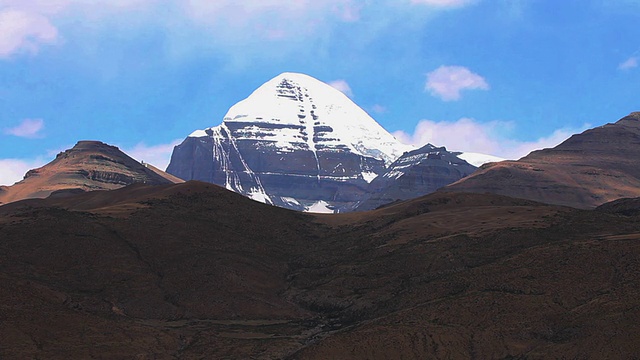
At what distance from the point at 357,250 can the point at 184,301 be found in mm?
43061

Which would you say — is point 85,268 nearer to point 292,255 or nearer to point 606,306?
point 292,255

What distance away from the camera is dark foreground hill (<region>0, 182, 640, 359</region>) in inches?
3824

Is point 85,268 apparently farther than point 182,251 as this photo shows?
No

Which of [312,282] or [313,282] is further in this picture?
[312,282]

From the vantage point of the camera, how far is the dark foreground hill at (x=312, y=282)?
97.1m

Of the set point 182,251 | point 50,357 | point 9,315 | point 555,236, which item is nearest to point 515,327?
point 555,236

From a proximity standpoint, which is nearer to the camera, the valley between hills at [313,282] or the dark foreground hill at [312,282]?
the valley between hills at [313,282]

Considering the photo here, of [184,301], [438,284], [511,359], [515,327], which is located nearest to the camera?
[511,359]

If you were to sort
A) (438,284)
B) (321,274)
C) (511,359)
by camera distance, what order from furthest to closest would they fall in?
(321,274)
(438,284)
(511,359)

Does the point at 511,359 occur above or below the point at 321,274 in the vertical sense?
below

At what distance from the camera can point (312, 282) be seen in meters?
144

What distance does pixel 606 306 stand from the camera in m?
96.1

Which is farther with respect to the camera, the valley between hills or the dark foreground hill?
the dark foreground hill

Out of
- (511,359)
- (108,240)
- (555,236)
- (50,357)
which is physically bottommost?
(511,359)
